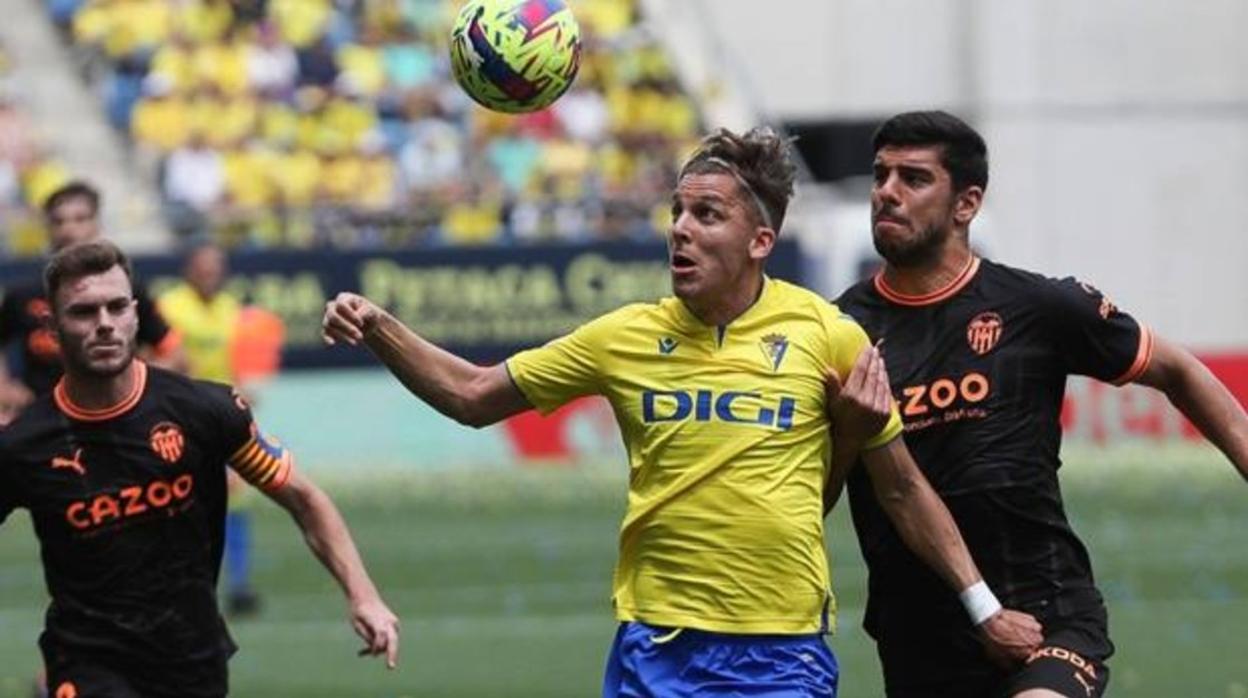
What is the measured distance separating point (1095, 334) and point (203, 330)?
10.2 m

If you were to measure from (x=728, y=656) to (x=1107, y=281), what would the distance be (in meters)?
30.2

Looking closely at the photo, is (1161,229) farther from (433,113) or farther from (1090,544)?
(1090,544)

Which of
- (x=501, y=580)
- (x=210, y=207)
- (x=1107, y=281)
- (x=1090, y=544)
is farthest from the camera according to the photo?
(x=1107, y=281)

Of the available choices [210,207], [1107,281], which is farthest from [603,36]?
[1107,281]

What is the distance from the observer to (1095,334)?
26.3ft

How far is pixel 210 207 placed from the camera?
28.7m

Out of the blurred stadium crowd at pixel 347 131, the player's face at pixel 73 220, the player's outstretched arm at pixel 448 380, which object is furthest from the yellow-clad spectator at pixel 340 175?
the player's outstretched arm at pixel 448 380

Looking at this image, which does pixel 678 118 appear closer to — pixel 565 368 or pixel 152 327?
pixel 152 327

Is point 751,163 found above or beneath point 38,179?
above

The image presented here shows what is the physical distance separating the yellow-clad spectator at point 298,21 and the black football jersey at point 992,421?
23680 mm

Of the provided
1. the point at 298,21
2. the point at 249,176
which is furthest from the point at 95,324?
the point at 298,21

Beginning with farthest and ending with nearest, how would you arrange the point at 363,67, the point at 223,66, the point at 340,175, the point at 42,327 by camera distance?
the point at 363,67
the point at 223,66
the point at 340,175
the point at 42,327

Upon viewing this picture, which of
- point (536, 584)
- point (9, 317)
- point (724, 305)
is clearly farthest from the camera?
point (536, 584)

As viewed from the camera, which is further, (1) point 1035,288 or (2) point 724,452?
(1) point 1035,288
